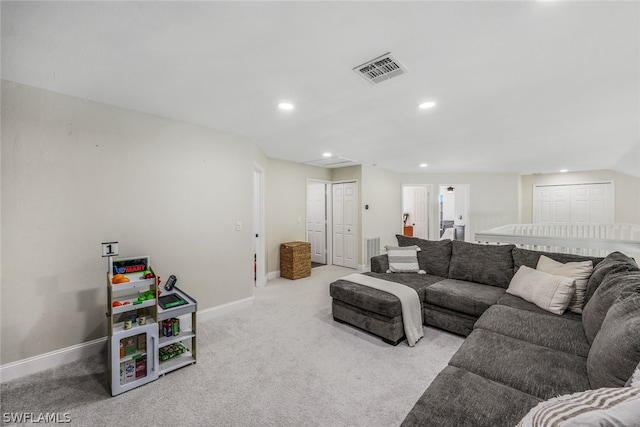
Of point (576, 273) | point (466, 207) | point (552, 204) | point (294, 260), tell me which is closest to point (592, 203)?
point (552, 204)

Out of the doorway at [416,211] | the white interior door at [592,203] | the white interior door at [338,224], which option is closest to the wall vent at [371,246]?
the white interior door at [338,224]

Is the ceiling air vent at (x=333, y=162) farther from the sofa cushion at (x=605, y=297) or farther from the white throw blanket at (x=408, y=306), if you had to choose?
the sofa cushion at (x=605, y=297)

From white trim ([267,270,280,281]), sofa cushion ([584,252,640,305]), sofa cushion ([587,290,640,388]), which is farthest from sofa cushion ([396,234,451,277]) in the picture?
white trim ([267,270,280,281])

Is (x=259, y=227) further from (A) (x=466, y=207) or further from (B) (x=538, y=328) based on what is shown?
(A) (x=466, y=207)

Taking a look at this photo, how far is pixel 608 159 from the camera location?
5199mm

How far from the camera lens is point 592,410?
73cm

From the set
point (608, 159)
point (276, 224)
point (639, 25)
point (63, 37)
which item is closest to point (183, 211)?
point (63, 37)

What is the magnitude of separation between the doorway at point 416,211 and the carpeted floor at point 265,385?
5.29 meters

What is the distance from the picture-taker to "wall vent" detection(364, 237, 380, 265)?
19.5 ft

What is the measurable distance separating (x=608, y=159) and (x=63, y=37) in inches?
323

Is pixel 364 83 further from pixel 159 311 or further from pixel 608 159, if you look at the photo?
pixel 608 159

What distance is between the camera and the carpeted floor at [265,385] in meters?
1.77

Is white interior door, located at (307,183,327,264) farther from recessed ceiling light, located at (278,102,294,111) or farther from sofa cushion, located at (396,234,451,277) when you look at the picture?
recessed ceiling light, located at (278,102,294,111)

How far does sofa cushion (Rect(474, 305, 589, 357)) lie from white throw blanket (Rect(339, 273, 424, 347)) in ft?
2.28
